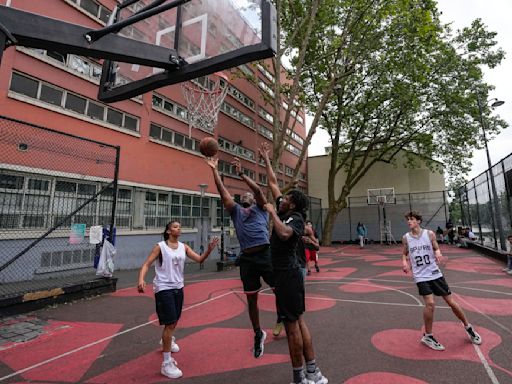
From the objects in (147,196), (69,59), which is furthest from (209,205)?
(69,59)

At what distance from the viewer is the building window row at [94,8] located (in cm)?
1166

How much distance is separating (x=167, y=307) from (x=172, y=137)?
44.6 feet

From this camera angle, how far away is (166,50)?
333 cm

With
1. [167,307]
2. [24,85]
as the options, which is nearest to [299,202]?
[167,307]

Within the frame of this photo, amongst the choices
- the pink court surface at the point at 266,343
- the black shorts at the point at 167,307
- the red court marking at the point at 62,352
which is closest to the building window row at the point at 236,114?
the pink court surface at the point at 266,343

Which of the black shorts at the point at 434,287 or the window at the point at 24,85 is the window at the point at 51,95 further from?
the black shorts at the point at 434,287

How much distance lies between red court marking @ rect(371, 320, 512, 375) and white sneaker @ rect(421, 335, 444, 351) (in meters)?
0.05

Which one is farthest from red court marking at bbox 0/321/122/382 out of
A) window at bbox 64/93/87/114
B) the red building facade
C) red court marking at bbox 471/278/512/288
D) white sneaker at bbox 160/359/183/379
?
red court marking at bbox 471/278/512/288

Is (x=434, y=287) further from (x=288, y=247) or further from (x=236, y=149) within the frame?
(x=236, y=149)

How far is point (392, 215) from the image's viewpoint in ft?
92.1

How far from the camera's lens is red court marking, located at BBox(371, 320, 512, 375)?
12.4ft

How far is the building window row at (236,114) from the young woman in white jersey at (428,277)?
17.9 meters

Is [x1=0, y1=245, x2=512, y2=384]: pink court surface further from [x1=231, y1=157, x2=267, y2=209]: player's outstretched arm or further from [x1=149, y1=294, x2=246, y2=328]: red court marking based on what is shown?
[x1=231, y1=157, x2=267, y2=209]: player's outstretched arm

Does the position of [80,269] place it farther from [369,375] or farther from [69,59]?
[369,375]
